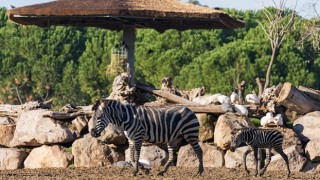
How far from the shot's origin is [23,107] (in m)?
26.2

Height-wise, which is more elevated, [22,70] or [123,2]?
[123,2]

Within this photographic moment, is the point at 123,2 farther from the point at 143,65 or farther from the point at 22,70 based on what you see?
the point at 22,70

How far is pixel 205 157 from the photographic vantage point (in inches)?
934

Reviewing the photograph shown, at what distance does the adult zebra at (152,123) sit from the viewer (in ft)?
62.3

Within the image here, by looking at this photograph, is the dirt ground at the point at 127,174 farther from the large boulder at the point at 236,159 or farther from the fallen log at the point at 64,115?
the fallen log at the point at 64,115

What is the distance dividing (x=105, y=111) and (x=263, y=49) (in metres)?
31.2

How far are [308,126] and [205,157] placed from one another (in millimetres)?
2823

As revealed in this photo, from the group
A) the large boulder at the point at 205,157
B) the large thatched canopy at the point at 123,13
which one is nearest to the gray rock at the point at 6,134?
the large thatched canopy at the point at 123,13

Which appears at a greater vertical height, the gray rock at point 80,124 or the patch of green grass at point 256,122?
the patch of green grass at point 256,122

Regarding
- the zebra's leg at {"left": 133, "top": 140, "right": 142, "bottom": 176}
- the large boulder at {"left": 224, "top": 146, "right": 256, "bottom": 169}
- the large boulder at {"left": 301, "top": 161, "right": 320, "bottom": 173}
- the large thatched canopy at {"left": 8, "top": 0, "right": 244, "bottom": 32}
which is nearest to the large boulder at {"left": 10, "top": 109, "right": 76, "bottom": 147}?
the large thatched canopy at {"left": 8, "top": 0, "right": 244, "bottom": 32}

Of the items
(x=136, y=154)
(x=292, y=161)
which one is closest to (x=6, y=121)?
(x=292, y=161)

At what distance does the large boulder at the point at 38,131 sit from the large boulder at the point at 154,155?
192 centimetres

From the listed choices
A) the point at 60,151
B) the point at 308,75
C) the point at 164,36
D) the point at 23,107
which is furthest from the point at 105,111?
the point at 164,36

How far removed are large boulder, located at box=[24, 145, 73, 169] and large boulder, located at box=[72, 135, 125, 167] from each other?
0.97ft
